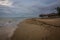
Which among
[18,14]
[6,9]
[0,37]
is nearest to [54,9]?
[18,14]

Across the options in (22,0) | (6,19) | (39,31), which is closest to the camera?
(39,31)

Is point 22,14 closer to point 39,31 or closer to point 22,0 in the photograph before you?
point 22,0

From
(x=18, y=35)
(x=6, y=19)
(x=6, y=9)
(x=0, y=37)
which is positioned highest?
(x=6, y=9)

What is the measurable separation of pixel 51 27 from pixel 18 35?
386 mm

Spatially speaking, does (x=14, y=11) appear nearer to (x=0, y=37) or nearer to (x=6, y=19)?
(x=6, y=19)

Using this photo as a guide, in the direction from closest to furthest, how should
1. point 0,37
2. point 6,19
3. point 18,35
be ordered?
point 18,35 < point 0,37 < point 6,19

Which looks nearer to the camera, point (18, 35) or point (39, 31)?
point (39, 31)

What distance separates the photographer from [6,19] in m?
2.08

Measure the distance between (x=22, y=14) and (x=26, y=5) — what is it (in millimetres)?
285

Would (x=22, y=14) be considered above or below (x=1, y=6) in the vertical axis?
Answer: below

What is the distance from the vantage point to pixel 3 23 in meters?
2.01

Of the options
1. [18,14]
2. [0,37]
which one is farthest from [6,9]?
[0,37]

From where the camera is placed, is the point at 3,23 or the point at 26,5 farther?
the point at 26,5

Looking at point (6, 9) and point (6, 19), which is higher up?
point (6, 9)
